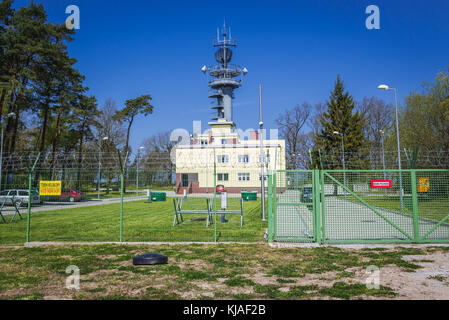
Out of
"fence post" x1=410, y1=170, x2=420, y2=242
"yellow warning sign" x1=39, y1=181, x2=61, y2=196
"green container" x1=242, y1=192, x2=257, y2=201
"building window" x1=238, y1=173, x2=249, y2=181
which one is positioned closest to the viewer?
"fence post" x1=410, y1=170, x2=420, y2=242

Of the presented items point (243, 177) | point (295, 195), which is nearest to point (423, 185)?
point (295, 195)

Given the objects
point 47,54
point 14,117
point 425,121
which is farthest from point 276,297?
point 14,117

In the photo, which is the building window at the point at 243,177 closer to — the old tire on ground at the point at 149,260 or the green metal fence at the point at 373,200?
the green metal fence at the point at 373,200

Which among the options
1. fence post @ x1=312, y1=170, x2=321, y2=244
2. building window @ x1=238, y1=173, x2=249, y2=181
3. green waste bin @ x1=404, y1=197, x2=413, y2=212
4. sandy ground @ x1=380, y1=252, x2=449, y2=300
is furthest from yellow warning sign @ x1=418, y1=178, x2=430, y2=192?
building window @ x1=238, y1=173, x2=249, y2=181

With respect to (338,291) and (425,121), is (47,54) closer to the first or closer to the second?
(338,291)

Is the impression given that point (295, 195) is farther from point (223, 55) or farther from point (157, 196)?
point (223, 55)

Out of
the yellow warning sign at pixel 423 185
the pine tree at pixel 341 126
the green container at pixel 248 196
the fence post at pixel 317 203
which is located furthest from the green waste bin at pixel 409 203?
the pine tree at pixel 341 126

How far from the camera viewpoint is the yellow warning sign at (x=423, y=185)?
9453 millimetres

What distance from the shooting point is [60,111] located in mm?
34250

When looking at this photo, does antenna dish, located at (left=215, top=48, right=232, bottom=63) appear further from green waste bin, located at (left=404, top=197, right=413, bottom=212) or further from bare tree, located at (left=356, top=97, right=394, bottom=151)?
green waste bin, located at (left=404, top=197, right=413, bottom=212)

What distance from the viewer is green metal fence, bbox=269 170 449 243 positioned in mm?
9211

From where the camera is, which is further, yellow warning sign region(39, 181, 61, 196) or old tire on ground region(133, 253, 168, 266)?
yellow warning sign region(39, 181, 61, 196)

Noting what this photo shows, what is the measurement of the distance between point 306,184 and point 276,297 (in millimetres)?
5430

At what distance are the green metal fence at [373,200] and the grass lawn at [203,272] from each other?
0.96 metres
